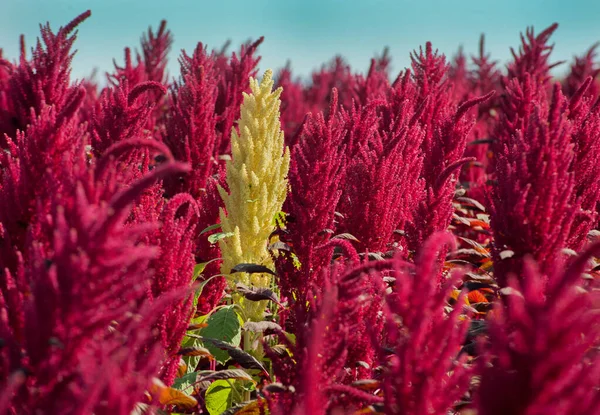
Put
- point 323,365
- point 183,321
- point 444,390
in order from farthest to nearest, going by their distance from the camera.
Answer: point 183,321
point 323,365
point 444,390

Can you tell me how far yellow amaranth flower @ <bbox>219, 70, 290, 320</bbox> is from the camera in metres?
2.79

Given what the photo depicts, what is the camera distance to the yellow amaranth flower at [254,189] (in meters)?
2.79

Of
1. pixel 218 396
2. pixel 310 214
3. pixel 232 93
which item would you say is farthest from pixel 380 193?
pixel 232 93

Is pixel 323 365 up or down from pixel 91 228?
down

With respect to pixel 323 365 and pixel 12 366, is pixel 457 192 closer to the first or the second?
pixel 323 365

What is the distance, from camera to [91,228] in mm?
1323

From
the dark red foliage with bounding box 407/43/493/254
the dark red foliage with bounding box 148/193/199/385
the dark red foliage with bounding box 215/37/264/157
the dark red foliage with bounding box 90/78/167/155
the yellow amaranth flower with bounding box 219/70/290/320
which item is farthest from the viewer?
the dark red foliage with bounding box 215/37/264/157

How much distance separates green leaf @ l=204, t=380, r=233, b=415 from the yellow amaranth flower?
0.35 meters

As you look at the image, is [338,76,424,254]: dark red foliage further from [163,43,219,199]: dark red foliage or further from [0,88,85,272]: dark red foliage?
[0,88,85,272]: dark red foliage

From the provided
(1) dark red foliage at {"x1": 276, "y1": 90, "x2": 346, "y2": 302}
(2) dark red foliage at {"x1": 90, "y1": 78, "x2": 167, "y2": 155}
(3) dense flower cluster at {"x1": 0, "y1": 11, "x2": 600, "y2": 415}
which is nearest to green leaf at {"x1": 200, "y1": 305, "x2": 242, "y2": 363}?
(3) dense flower cluster at {"x1": 0, "y1": 11, "x2": 600, "y2": 415}

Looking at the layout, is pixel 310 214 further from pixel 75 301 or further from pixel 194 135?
pixel 194 135

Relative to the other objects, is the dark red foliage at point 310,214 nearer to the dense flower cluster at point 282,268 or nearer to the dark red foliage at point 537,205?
the dense flower cluster at point 282,268

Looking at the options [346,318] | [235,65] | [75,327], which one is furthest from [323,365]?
[235,65]

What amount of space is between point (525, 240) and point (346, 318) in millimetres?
766
